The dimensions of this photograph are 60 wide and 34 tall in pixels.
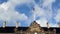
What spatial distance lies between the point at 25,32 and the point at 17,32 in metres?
2.11

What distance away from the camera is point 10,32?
63.9 meters

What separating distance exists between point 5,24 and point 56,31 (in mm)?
15836

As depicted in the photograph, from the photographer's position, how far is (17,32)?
61.2m

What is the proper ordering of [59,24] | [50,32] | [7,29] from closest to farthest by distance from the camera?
[50,32] < [7,29] < [59,24]

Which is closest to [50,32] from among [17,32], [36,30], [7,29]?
[36,30]

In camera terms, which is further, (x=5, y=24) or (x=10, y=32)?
(x=5, y=24)

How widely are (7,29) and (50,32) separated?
1280 cm

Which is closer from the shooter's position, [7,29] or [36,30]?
[36,30]

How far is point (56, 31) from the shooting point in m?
64.6

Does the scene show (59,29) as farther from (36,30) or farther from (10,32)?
(10,32)

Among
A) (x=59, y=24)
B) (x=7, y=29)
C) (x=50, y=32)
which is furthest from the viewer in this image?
(x=59, y=24)

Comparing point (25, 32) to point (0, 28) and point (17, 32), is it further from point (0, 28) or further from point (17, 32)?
point (0, 28)

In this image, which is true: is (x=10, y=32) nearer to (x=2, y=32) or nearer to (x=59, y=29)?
(x=2, y=32)

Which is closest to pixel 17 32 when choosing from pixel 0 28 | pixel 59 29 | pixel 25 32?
pixel 25 32
